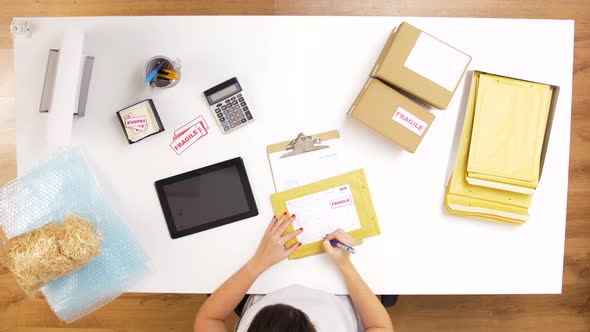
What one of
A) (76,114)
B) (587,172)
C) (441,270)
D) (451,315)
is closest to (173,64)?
(76,114)

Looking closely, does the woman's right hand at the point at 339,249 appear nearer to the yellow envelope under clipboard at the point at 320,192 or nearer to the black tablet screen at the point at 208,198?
the yellow envelope under clipboard at the point at 320,192

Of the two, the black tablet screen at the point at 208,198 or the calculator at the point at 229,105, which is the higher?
the calculator at the point at 229,105

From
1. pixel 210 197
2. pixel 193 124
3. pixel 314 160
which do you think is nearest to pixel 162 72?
pixel 193 124

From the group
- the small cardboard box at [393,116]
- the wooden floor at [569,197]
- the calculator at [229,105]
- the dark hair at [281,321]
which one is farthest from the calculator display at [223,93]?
the wooden floor at [569,197]

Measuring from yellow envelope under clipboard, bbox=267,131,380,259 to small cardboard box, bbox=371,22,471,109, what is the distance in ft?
0.74

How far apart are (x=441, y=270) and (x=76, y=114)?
1061mm

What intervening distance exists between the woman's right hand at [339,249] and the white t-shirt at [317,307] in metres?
0.09

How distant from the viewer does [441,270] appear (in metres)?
1.09

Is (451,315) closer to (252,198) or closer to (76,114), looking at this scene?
(252,198)

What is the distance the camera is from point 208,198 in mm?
1099

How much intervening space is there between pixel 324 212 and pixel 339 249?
0.10m

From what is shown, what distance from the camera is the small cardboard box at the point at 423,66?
3.33 ft

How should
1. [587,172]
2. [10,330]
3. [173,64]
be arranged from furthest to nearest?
1. [10,330]
2. [587,172]
3. [173,64]

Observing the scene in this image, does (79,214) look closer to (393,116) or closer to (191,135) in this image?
(191,135)
